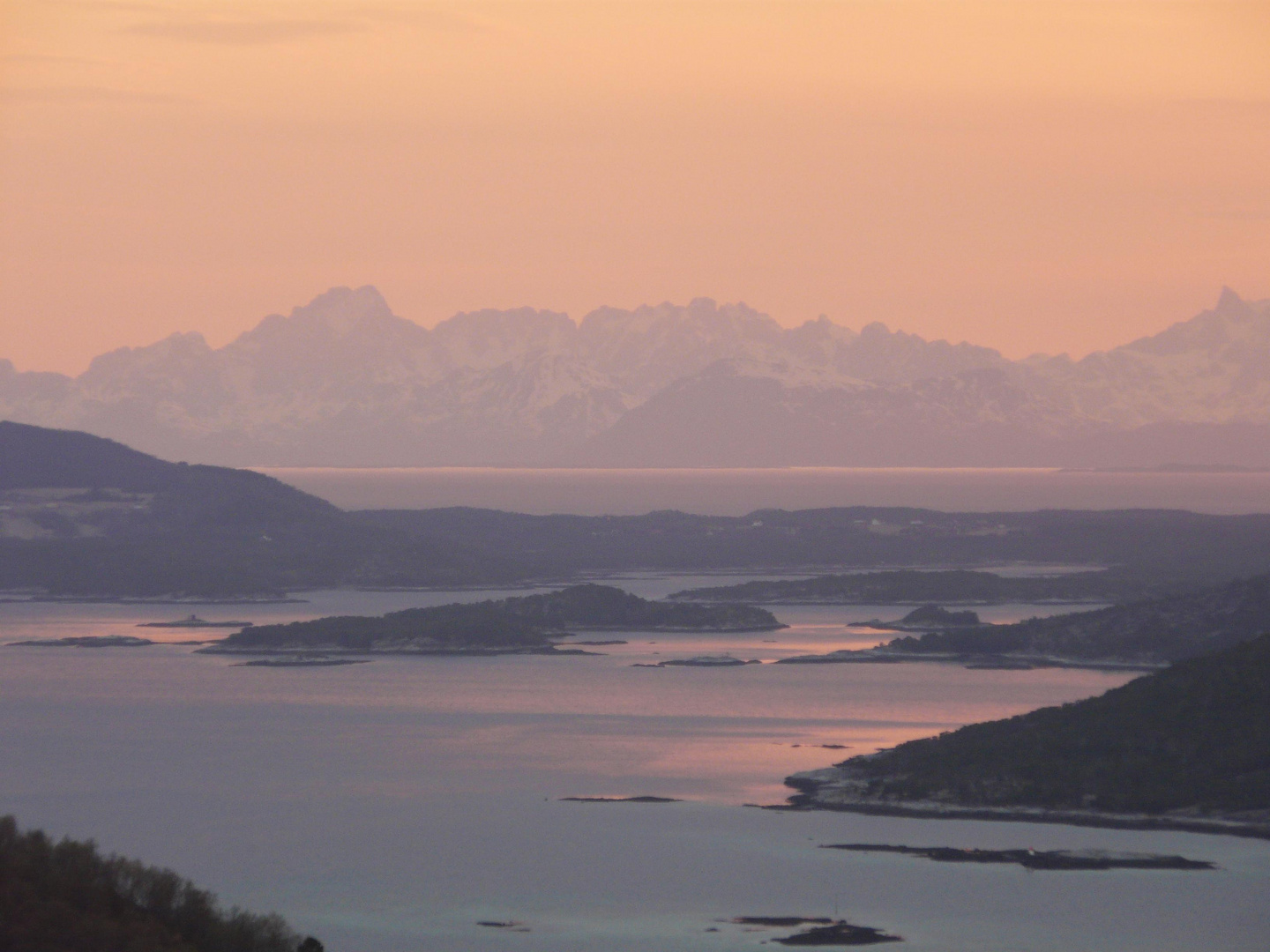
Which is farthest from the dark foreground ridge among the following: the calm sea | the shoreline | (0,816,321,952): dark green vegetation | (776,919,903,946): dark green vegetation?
(0,816,321,952): dark green vegetation

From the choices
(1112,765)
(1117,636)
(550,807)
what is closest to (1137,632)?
(1117,636)

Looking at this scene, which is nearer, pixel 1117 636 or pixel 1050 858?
pixel 1050 858

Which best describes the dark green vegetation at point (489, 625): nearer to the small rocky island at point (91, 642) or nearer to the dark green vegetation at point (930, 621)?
the small rocky island at point (91, 642)

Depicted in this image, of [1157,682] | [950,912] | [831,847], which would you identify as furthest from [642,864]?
[1157,682]

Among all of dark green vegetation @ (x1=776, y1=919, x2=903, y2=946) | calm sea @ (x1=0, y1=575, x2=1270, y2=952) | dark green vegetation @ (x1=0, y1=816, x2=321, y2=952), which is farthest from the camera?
calm sea @ (x1=0, y1=575, x2=1270, y2=952)

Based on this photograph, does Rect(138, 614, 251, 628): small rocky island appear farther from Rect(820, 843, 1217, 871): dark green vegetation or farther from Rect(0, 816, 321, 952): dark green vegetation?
Rect(0, 816, 321, 952): dark green vegetation

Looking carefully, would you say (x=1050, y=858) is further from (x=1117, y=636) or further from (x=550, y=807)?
(x=1117, y=636)
